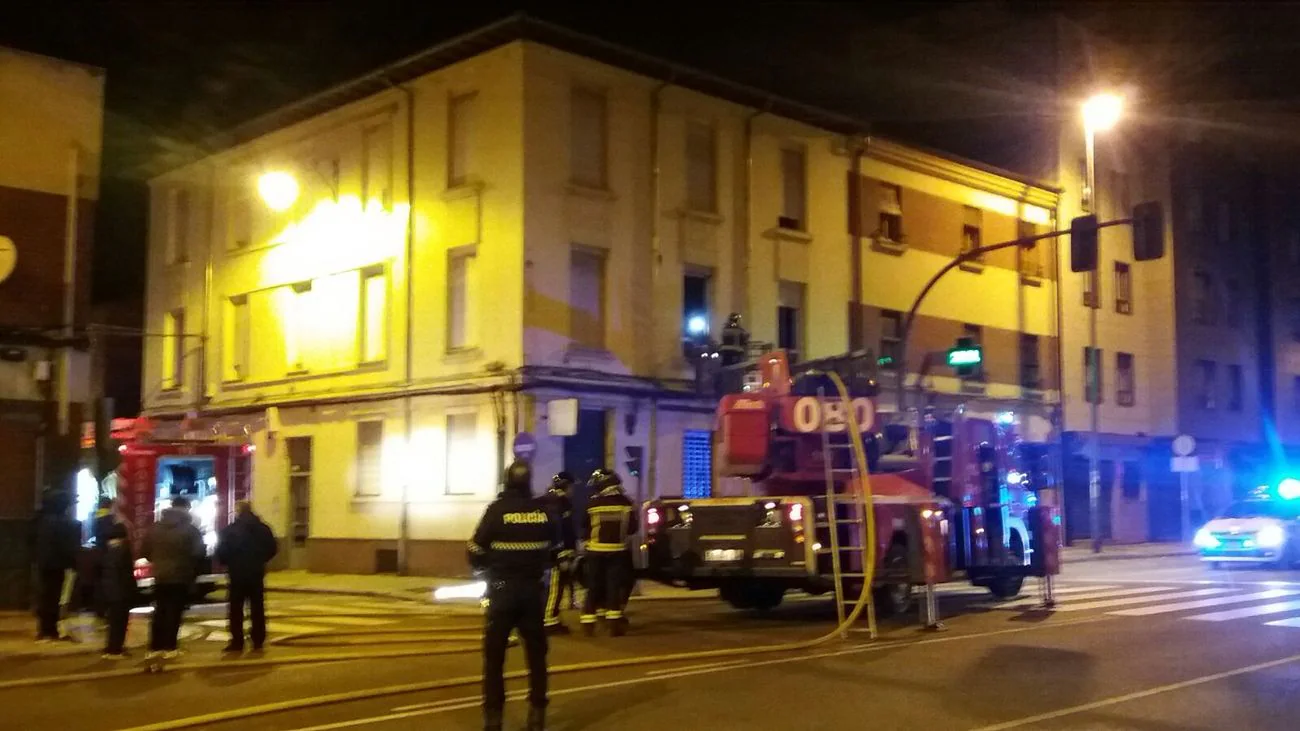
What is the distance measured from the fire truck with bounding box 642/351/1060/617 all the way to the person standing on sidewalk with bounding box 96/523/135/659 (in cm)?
578

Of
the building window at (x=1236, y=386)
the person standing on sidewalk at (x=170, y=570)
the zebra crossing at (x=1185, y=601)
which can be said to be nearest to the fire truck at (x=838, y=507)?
the zebra crossing at (x=1185, y=601)

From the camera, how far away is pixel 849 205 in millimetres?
27359

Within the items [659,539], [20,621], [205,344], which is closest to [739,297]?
[659,539]

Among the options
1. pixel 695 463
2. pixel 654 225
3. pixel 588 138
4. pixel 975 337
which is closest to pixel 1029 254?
pixel 975 337

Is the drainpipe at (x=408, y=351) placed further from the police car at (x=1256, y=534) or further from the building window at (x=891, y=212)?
the police car at (x=1256, y=534)

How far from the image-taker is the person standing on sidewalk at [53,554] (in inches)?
512

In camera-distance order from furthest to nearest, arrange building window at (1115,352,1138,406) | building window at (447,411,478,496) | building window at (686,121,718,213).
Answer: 1. building window at (1115,352,1138,406)
2. building window at (686,121,718,213)
3. building window at (447,411,478,496)

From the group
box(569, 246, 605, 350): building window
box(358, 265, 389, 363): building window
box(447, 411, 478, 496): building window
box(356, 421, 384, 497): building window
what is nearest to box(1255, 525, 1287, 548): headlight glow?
box(569, 246, 605, 350): building window

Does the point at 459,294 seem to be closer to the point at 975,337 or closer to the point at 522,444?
the point at 522,444

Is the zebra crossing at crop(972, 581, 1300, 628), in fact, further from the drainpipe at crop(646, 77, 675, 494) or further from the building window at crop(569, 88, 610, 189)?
the building window at crop(569, 88, 610, 189)

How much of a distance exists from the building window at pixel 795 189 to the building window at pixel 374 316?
8739mm

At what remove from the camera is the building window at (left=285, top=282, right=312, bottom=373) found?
25.3m

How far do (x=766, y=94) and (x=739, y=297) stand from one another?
4314mm

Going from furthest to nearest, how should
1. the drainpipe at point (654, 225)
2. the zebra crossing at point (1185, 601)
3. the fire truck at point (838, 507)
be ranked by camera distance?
the drainpipe at point (654, 225), the zebra crossing at point (1185, 601), the fire truck at point (838, 507)
